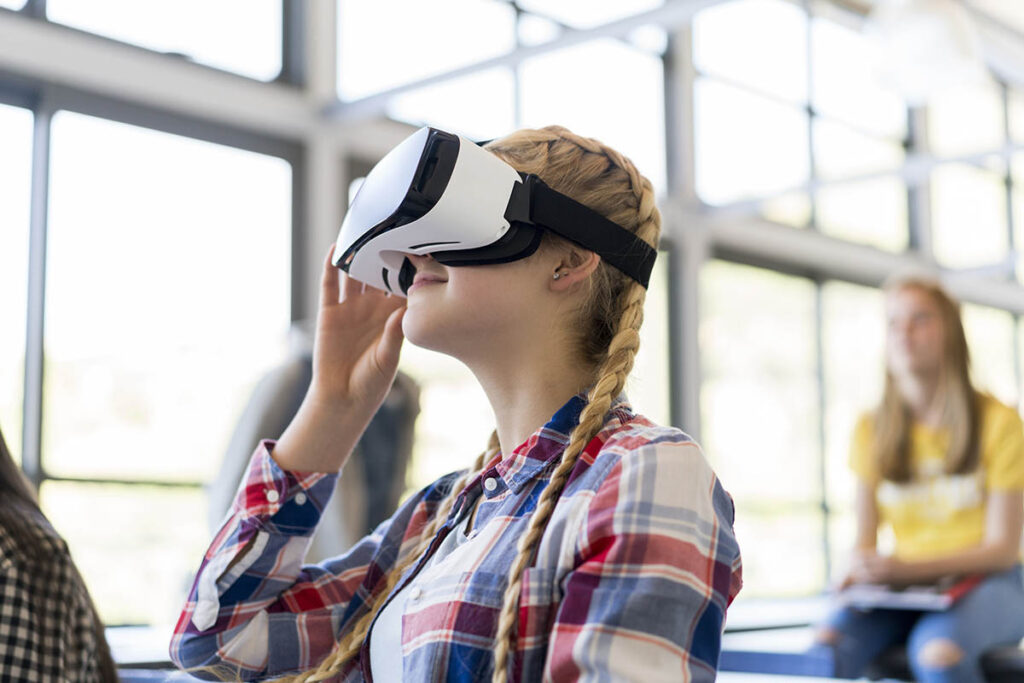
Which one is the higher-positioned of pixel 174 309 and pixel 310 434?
pixel 174 309

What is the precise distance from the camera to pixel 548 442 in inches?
46.5

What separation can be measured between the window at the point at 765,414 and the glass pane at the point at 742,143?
1.67ft

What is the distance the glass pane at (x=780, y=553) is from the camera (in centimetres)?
628

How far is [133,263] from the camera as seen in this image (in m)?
3.89

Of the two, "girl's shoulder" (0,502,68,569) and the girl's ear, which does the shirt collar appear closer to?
the girl's ear

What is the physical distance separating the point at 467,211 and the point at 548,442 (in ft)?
0.80

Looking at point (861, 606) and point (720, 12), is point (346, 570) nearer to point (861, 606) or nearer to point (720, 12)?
point (861, 606)

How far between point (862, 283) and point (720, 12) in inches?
73.6

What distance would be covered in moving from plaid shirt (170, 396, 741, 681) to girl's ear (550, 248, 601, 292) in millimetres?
133

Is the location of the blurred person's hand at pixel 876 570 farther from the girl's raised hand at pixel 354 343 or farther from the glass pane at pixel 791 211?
the glass pane at pixel 791 211

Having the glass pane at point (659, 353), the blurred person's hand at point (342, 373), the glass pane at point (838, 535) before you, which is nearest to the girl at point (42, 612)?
the blurred person's hand at point (342, 373)

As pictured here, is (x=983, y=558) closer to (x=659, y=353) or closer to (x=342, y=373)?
(x=342, y=373)

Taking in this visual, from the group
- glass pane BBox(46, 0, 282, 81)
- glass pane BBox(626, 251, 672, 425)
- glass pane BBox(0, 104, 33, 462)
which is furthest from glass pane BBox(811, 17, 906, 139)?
glass pane BBox(0, 104, 33, 462)

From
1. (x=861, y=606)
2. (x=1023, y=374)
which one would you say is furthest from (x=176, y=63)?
(x=1023, y=374)
